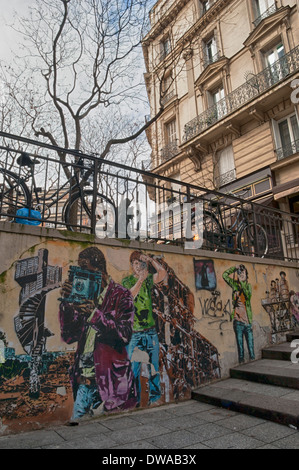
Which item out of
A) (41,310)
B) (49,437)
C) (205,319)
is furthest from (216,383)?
(41,310)

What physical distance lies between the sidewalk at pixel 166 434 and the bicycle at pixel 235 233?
3419 millimetres

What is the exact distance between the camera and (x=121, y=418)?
349 centimetres

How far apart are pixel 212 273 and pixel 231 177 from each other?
9.49 meters

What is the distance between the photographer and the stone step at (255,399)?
10.3ft

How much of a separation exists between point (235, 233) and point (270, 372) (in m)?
3.11

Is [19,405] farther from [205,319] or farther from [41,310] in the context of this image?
[205,319]

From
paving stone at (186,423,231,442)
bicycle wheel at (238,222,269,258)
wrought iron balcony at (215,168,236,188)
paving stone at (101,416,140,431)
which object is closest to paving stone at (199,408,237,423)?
paving stone at (186,423,231,442)

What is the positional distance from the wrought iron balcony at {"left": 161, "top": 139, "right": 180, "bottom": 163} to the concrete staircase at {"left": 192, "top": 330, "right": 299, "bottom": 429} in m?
13.8

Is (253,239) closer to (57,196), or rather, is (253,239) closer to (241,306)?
(241,306)

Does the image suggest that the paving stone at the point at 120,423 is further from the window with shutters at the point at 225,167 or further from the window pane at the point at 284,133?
the window with shutters at the point at 225,167

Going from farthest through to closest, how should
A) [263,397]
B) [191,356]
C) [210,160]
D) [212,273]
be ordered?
[210,160] → [212,273] → [191,356] → [263,397]

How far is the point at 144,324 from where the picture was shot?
13.5 ft

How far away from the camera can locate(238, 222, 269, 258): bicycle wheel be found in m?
6.57

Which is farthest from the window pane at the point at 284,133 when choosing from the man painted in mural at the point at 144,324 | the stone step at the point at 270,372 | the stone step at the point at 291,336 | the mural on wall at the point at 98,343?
the man painted in mural at the point at 144,324
